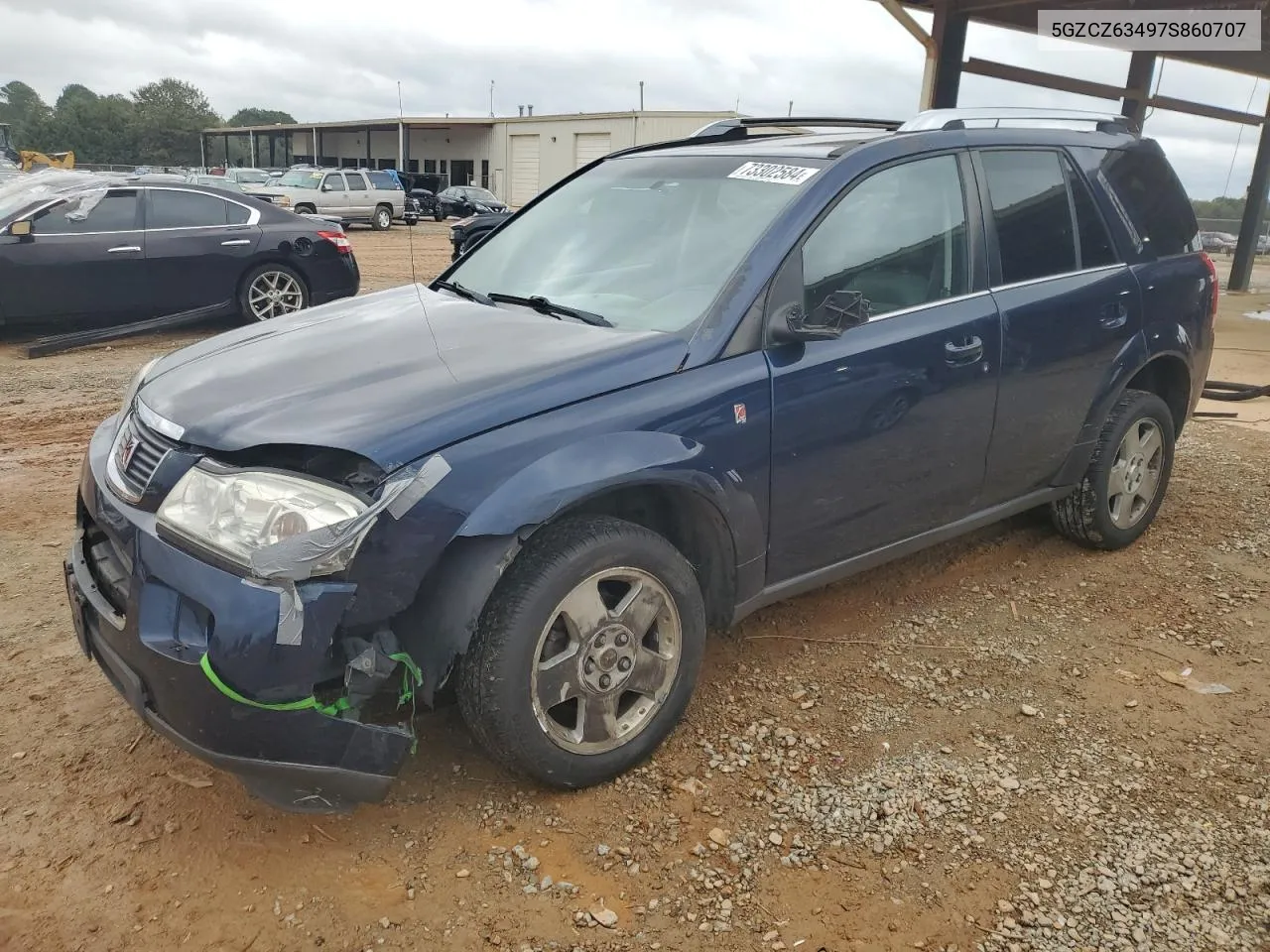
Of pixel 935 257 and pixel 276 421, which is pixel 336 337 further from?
pixel 935 257

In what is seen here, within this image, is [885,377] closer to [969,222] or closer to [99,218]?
[969,222]

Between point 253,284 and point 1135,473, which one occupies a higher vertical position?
point 253,284

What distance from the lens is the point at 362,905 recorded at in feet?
7.70

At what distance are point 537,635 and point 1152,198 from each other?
361cm

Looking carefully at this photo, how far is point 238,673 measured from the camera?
7.21 feet

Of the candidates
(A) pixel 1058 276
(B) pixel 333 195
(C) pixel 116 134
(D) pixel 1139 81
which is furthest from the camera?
(C) pixel 116 134

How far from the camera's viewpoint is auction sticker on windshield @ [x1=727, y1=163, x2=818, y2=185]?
3.22 meters

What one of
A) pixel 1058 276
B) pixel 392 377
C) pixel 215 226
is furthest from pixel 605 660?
pixel 215 226

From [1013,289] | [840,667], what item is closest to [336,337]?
[840,667]

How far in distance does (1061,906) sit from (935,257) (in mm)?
2139

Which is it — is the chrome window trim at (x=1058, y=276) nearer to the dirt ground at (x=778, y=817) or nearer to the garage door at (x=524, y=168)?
the dirt ground at (x=778, y=817)

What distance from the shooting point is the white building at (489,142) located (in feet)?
131

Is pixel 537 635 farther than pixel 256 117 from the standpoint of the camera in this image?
No

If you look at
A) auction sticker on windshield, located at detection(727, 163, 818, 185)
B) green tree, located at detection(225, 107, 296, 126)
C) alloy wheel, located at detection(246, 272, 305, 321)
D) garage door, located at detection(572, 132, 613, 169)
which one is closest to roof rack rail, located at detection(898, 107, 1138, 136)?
auction sticker on windshield, located at detection(727, 163, 818, 185)
